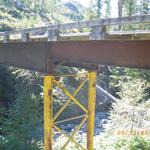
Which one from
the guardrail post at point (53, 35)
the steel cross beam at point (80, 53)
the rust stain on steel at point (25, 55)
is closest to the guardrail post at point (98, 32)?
the steel cross beam at point (80, 53)

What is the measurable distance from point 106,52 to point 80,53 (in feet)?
3.36

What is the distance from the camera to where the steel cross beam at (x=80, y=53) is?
7190 millimetres

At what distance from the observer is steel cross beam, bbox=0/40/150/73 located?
7190 mm

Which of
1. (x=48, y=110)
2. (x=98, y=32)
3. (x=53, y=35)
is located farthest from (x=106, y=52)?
(x=48, y=110)

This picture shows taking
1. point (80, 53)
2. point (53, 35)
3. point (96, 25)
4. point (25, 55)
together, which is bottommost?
point (25, 55)

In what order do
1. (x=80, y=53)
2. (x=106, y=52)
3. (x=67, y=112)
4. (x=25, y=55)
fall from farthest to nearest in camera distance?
(x=67, y=112) → (x=25, y=55) → (x=80, y=53) → (x=106, y=52)

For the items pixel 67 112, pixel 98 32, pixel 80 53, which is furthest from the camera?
pixel 67 112

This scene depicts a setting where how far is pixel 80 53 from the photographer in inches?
342

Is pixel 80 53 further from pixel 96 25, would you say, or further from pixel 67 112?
pixel 67 112

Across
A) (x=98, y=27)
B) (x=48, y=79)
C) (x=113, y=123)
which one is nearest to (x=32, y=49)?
(x=48, y=79)

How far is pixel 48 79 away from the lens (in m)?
9.52
